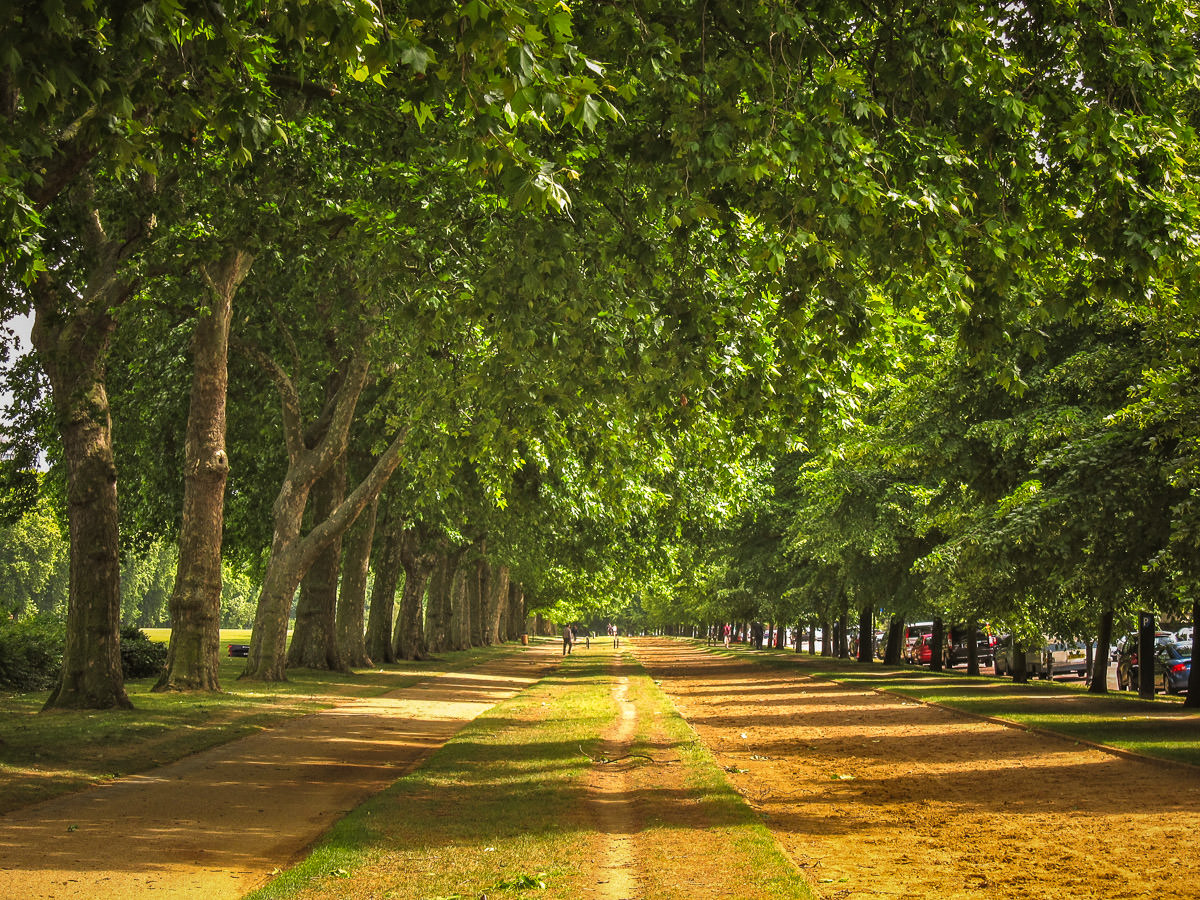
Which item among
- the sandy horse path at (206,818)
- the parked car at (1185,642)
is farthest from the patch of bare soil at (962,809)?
the parked car at (1185,642)

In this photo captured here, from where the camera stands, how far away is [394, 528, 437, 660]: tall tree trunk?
1654 inches

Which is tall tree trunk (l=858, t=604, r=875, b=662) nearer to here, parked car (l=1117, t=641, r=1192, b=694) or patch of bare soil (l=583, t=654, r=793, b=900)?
parked car (l=1117, t=641, r=1192, b=694)

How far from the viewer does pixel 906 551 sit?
2980 cm

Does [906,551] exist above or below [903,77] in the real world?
below

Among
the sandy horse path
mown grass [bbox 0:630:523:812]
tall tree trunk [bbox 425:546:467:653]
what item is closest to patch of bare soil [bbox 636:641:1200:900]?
the sandy horse path

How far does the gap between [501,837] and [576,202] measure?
6.08 meters

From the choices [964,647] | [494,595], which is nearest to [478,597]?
[494,595]

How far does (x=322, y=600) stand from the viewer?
99.9ft

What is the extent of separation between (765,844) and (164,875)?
4.24 meters

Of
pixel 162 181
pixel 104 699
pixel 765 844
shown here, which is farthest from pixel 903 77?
pixel 104 699

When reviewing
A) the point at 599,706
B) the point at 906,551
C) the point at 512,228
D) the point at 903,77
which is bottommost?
the point at 599,706

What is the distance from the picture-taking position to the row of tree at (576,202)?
21.0ft

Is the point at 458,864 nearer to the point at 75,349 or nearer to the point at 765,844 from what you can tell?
the point at 765,844

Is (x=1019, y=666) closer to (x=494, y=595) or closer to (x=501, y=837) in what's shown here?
(x=501, y=837)
